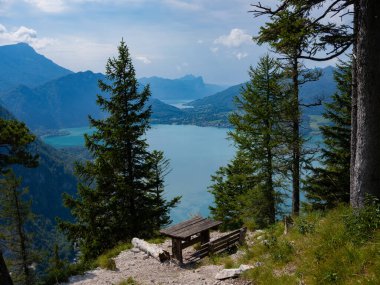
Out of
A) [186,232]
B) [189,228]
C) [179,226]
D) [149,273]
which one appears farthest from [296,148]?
[149,273]

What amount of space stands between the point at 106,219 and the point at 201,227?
8.18 m

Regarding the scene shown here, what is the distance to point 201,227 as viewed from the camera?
15.4m

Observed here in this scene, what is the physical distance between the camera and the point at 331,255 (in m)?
6.78

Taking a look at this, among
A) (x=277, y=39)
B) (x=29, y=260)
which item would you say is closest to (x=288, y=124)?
(x=277, y=39)

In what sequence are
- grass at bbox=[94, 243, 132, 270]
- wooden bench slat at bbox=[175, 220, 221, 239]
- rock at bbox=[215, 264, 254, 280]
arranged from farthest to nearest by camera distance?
wooden bench slat at bbox=[175, 220, 221, 239] → grass at bbox=[94, 243, 132, 270] → rock at bbox=[215, 264, 254, 280]

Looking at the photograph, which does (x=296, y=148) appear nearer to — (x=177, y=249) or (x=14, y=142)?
(x=177, y=249)

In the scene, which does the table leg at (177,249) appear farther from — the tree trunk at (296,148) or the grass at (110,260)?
the tree trunk at (296,148)

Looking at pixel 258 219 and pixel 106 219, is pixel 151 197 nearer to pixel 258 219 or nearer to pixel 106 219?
pixel 106 219

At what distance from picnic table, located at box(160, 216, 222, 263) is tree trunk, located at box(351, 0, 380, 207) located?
8.12 meters

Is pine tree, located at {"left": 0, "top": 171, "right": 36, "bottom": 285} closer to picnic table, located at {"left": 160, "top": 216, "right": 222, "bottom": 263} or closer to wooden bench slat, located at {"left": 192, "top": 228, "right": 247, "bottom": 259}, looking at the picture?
picnic table, located at {"left": 160, "top": 216, "right": 222, "bottom": 263}

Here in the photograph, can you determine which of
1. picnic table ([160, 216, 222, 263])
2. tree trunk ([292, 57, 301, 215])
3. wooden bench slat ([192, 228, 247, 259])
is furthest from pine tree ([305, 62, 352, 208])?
picnic table ([160, 216, 222, 263])

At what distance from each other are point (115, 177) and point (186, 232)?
796 cm

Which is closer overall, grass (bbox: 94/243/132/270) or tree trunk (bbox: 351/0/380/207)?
tree trunk (bbox: 351/0/380/207)

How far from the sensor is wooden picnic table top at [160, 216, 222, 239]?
14383 mm
